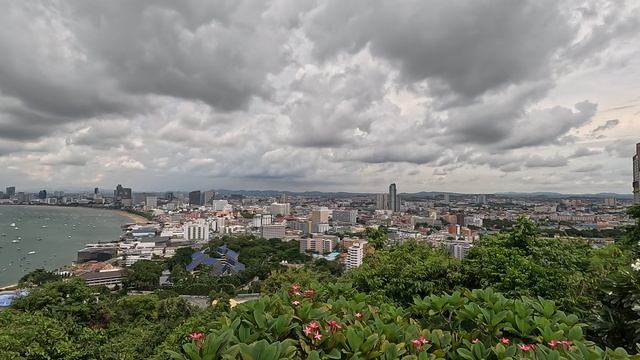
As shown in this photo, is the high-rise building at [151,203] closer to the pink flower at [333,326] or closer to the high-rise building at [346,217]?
the high-rise building at [346,217]

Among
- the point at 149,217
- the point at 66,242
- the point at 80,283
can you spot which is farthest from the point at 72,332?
the point at 149,217

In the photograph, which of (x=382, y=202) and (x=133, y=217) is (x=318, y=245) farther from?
(x=133, y=217)

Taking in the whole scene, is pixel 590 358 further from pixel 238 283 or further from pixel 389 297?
pixel 238 283

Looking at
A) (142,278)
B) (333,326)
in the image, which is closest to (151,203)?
(142,278)

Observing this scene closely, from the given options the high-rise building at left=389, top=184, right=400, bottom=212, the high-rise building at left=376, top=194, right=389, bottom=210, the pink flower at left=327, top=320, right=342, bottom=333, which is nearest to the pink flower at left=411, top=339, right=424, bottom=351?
the pink flower at left=327, top=320, right=342, bottom=333

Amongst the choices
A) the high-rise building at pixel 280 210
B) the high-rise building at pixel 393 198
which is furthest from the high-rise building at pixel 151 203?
the high-rise building at pixel 393 198
